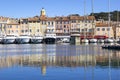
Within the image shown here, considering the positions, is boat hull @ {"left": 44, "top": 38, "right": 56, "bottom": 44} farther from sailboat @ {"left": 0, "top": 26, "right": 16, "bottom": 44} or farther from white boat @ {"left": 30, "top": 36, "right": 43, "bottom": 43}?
sailboat @ {"left": 0, "top": 26, "right": 16, "bottom": 44}

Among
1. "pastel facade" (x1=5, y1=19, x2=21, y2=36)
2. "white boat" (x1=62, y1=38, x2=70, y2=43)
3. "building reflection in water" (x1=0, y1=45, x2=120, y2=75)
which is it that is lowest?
"building reflection in water" (x1=0, y1=45, x2=120, y2=75)

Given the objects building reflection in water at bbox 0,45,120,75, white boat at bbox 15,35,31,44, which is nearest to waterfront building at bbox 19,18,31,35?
white boat at bbox 15,35,31,44

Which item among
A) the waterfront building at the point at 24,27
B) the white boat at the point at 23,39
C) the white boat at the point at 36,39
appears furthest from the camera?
the waterfront building at the point at 24,27

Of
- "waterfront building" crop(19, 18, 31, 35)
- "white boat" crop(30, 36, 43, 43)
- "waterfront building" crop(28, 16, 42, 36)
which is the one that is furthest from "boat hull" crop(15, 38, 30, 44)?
"waterfront building" crop(28, 16, 42, 36)

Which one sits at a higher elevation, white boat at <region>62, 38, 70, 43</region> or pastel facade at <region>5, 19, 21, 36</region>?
pastel facade at <region>5, 19, 21, 36</region>

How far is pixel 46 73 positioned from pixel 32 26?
415 feet

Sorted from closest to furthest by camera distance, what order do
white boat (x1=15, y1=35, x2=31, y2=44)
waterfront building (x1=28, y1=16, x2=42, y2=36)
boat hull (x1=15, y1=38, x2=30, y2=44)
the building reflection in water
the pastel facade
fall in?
1. the building reflection in water
2. boat hull (x1=15, y1=38, x2=30, y2=44)
3. white boat (x1=15, y1=35, x2=31, y2=44)
4. the pastel facade
5. waterfront building (x1=28, y1=16, x2=42, y2=36)

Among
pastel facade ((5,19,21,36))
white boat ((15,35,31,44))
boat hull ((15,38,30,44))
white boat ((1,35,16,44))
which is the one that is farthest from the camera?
pastel facade ((5,19,21,36))

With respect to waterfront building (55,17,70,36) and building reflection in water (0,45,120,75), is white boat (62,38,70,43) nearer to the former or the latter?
waterfront building (55,17,70,36)

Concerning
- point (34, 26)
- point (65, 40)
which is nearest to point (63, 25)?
point (34, 26)

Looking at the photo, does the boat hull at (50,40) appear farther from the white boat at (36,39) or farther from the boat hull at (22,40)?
the boat hull at (22,40)

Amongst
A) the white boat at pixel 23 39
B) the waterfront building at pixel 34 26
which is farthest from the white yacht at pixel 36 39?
the waterfront building at pixel 34 26

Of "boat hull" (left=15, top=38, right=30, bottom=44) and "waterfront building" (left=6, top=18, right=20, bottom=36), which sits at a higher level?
"waterfront building" (left=6, top=18, right=20, bottom=36)

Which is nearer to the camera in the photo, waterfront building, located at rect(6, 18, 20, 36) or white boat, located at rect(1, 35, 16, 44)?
white boat, located at rect(1, 35, 16, 44)
